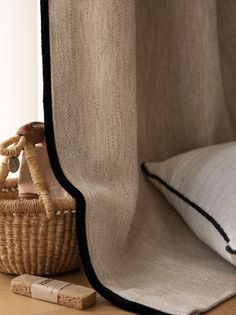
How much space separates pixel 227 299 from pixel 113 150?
31cm

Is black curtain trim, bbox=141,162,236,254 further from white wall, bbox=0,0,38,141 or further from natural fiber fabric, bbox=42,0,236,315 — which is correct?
white wall, bbox=0,0,38,141

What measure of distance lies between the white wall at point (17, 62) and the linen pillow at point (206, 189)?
0.93ft

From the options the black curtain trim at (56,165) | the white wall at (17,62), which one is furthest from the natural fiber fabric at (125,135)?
the white wall at (17,62)

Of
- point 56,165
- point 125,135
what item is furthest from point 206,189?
point 56,165

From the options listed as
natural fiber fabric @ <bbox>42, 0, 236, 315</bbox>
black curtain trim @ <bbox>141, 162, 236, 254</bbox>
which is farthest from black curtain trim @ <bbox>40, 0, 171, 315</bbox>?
black curtain trim @ <bbox>141, 162, 236, 254</bbox>

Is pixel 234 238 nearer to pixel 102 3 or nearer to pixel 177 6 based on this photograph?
pixel 102 3

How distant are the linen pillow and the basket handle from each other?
27cm

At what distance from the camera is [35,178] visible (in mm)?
1077

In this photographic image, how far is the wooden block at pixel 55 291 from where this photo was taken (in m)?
0.97

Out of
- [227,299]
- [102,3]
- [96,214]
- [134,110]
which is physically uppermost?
[102,3]

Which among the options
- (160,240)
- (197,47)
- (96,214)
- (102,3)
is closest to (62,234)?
(96,214)

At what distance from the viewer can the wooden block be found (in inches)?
38.3

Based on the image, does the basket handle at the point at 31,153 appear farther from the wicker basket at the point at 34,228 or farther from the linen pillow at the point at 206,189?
A: the linen pillow at the point at 206,189

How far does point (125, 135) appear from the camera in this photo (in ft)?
3.73
